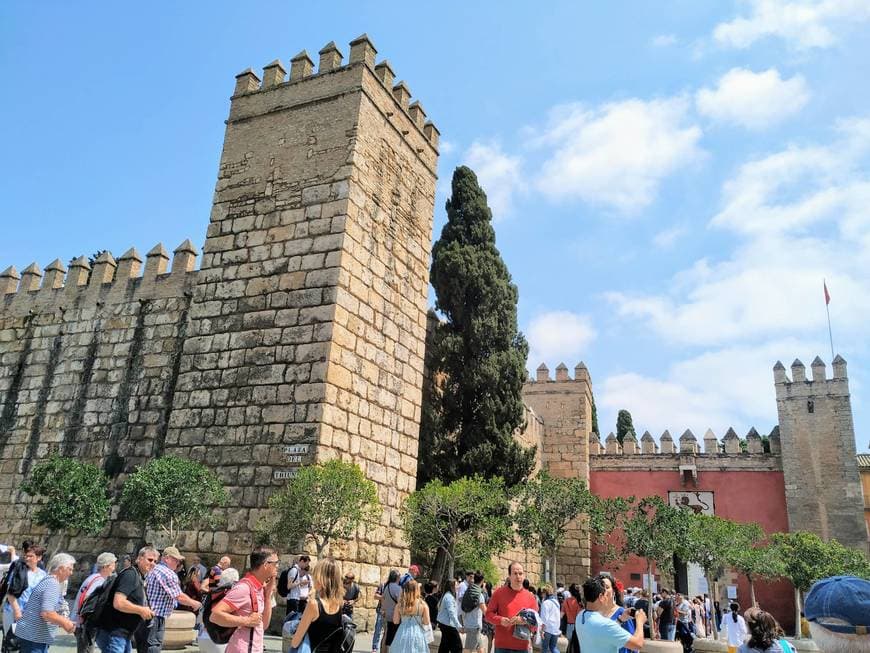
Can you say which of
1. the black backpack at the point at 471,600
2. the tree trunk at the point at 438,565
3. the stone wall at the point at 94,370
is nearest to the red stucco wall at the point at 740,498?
the tree trunk at the point at 438,565

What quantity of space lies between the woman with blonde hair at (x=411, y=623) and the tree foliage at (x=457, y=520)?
18.8 feet

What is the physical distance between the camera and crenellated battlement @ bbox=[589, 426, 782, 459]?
23.4 metres

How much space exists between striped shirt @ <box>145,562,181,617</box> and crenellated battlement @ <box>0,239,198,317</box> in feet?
27.7

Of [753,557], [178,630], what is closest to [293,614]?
[178,630]

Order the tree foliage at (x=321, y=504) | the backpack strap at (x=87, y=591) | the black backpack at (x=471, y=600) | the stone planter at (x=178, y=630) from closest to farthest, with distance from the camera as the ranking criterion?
the backpack strap at (x=87, y=591), the black backpack at (x=471, y=600), the stone planter at (x=178, y=630), the tree foliage at (x=321, y=504)

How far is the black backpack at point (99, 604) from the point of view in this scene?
4.50 m

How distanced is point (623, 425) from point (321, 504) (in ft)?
81.6

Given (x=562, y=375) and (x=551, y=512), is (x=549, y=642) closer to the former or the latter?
(x=551, y=512)

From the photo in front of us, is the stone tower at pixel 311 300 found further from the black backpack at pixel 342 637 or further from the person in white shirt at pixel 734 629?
the black backpack at pixel 342 637

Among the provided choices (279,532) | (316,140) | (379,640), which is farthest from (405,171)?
(379,640)

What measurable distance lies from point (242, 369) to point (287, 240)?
7.20 ft

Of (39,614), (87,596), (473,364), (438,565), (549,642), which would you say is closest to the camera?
(39,614)

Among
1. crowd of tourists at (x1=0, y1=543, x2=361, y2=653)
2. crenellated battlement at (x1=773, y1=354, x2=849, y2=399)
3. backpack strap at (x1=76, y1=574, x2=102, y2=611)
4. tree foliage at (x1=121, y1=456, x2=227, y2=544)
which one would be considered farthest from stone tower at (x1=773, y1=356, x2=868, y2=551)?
backpack strap at (x1=76, y1=574, x2=102, y2=611)

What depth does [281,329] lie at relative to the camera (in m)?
10.5
